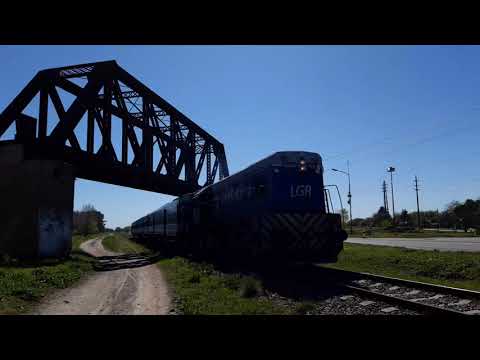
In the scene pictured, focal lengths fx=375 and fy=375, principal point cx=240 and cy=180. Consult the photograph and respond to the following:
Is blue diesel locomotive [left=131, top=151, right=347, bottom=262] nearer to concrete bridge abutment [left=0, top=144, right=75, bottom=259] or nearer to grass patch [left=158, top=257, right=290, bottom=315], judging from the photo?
grass patch [left=158, top=257, right=290, bottom=315]

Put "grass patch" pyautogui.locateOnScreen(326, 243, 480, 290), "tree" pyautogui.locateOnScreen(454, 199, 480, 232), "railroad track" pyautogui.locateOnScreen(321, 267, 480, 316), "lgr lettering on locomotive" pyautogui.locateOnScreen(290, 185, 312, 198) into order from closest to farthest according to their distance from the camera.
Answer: "railroad track" pyautogui.locateOnScreen(321, 267, 480, 316)
"grass patch" pyautogui.locateOnScreen(326, 243, 480, 290)
"lgr lettering on locomotive" pyautogui.locateOnScreen(290, 185, 312, 198)
"tree" pyautogui.locateOnScreen(454, 199, 480, 232)

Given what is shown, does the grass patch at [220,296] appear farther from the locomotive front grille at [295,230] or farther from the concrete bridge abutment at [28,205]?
the concrete bridge abutment at [28,205]

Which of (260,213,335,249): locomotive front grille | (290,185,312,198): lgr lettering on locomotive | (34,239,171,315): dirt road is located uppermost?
(290,185,312,198): lgr lettering on locomotive

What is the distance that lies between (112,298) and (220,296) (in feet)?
11.3

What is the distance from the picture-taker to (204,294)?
10.6 metres

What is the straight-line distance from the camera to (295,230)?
13484 millimetres

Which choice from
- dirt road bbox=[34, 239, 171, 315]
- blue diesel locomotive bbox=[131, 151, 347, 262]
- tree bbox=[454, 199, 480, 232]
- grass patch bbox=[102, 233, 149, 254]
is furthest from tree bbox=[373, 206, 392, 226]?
dirt road bbox=[34, 239, 171, 315]

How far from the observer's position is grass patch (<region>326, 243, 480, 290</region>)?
42.7ft

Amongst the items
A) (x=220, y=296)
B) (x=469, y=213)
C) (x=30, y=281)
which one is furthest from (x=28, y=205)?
(x=469, y=213)

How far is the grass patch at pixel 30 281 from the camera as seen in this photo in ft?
32.6

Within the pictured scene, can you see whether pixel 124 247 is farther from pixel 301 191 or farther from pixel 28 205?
pixel 301 191

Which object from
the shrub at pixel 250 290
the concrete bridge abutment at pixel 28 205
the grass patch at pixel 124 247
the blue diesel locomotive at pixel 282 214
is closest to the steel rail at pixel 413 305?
the shrub at pixel 250 290

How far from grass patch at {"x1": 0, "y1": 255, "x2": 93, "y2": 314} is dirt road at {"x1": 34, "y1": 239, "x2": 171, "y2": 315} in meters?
0.43
